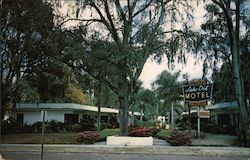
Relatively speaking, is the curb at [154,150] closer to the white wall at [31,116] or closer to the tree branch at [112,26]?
the tree branch at [112,26]

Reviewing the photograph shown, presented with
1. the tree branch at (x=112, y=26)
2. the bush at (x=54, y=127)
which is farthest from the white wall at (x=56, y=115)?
the tree branch at (x=112, y=26)

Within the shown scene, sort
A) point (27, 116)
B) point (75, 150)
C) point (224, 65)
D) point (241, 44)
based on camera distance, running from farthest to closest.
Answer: point (27, 116) < point (224, 65) < point (241, 44) < point (75, 150)

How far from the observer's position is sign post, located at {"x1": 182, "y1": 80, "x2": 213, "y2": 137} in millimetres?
25297

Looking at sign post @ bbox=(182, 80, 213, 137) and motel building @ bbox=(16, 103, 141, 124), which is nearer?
sign post @ bbox=(182, 80, 213, 137)

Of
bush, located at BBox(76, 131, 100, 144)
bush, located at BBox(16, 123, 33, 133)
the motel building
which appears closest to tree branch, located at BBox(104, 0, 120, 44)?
bush, located at BBox(76, 131, 100, 144)

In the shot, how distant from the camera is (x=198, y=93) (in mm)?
25812

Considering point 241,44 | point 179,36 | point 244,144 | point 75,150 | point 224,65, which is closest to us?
point 75,150

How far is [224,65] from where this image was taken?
91.1 feet

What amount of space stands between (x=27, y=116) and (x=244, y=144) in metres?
25.8

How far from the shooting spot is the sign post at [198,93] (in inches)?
996

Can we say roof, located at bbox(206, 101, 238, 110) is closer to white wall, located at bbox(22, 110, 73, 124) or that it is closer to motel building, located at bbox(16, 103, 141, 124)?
motel building, located at bbox(16, 103, 141, 124)

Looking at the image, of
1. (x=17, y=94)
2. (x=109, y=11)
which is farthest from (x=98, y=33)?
(x=17, y=94)

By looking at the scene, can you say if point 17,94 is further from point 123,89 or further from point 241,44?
→ point 241,44

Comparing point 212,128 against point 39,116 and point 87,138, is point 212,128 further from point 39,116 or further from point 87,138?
point 39,116
